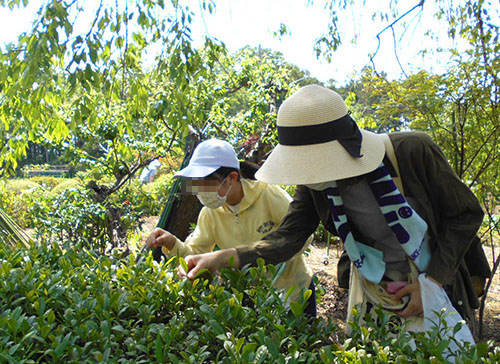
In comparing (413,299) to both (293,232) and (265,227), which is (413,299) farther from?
(265,227)

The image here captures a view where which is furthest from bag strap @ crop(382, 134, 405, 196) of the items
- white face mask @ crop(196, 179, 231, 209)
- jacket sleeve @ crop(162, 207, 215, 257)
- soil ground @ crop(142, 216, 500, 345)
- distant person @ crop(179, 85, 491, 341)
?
soil ground @ crop(142, 216, 500, 345)

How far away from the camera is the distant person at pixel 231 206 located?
2.51 m

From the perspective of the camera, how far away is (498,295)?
5727mm

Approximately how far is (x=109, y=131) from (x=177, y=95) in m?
1.62

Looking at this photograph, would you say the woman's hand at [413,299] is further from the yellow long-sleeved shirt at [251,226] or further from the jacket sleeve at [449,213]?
the yellow long-sleeved shirt at [251,226]

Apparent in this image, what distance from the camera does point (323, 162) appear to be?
5.54 ft

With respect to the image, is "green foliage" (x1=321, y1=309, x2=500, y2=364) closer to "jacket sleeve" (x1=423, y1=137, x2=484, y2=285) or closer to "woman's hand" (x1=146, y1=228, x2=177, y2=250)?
"jacket sleeve" (x1=423, y1=137, x2=484, y2=285)

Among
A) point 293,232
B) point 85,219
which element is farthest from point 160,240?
point 85,219

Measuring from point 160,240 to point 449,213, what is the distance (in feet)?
4.06

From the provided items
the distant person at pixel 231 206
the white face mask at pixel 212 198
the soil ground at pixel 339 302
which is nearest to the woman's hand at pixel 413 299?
the distant person at pixel 231 206

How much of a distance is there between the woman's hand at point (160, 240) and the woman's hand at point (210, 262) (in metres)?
0.34

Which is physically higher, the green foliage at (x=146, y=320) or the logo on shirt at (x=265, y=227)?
the logo on shirt at (x=265, y=227)

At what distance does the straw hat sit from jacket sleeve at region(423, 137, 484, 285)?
0.19m

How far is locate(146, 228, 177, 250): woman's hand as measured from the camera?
7.42 feet
